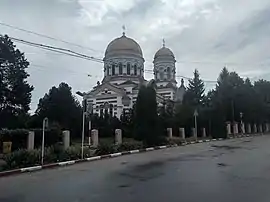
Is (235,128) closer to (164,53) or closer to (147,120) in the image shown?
(164,53)

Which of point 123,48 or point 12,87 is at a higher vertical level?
point 123,48

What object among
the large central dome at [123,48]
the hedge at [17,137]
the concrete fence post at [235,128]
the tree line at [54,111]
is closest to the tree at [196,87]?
the concrete fence post at [235,128]

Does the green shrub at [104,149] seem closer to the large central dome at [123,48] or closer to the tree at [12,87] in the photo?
the tree at [12,87]

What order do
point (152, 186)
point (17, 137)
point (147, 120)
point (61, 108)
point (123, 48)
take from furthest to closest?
point (123, 48), point (61, 108), point (147, 120), point (17, 137), point (152, 186)

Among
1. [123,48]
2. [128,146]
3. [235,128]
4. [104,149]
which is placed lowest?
[104,149]

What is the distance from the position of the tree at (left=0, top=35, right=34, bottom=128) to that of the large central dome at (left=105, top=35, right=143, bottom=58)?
19.3m

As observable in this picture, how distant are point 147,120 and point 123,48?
34449 mm

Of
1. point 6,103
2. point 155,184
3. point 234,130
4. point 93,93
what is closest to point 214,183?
point 155,184

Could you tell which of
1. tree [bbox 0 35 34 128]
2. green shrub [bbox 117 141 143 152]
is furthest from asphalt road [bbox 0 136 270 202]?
tree [bbox 0 35 34 128]

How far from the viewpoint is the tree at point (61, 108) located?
1566 inches

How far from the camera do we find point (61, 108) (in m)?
41.9

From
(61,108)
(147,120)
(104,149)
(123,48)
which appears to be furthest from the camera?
(123,48)

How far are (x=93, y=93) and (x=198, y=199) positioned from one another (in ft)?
179

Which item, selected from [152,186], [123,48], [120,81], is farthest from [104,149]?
[120,81]
